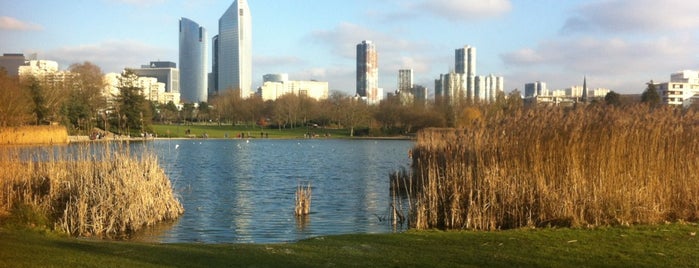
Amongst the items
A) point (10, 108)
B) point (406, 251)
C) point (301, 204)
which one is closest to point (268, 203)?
point (301, 204)

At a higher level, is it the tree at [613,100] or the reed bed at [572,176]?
the tree at [613,100]

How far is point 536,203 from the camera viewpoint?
1252 cm

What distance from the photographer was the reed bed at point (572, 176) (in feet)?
40.3

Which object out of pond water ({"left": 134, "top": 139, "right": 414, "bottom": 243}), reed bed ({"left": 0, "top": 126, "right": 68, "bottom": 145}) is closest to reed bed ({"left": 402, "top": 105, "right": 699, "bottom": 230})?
pond water ({"left": 134, "top": 139, "right": 414, "bottom": 243})

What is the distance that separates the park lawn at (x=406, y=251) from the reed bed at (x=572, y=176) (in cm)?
127

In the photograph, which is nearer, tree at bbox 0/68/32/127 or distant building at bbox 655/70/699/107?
tree at bbox 0/68/32/127

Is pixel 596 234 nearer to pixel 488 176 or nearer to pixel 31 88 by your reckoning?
pixel 488 176

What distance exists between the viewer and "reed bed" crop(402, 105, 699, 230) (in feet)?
40.3

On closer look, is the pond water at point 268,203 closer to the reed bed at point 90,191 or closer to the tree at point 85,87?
the reed bed at point 90,191

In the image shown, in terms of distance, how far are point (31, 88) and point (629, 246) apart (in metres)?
58.0

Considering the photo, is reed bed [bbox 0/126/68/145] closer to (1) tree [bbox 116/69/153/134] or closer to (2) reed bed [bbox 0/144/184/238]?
(2) reed bed [bbox 0/144/184/238]

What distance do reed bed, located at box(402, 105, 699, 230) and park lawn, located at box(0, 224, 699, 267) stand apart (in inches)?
49.9

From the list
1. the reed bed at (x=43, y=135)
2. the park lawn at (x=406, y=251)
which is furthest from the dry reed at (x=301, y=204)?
the reed bed at (x=43, y=135)

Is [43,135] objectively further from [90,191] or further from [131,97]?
[90,191]
